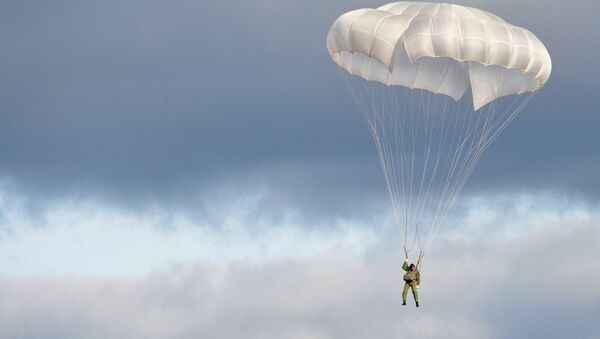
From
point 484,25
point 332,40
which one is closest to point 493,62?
point 484,25

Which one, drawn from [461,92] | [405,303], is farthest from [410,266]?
[461,92]

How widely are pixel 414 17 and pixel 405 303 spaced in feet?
38.9

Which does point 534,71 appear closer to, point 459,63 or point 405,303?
point 459,63

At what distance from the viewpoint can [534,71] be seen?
8088 cm

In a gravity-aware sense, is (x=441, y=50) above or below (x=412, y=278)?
above

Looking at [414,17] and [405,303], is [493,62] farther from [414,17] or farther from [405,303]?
[405,303]

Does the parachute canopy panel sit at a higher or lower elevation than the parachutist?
higher

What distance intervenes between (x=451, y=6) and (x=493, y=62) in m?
3.28

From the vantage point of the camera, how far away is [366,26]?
259ft

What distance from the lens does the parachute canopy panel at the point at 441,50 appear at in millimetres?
78562

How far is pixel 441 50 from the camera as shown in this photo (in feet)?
258

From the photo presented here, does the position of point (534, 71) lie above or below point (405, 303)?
above

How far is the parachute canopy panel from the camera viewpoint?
78562 millimetres

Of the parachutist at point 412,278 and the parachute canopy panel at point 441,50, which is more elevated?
the parachute canopy panel at point 441,50
